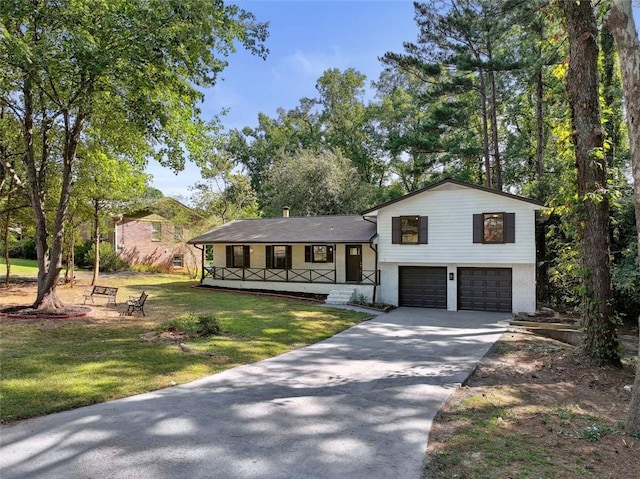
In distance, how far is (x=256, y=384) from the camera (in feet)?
22.6

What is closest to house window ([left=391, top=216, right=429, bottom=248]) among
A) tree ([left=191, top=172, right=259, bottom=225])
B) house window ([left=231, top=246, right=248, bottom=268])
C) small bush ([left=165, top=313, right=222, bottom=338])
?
house window ([left=231, top=246, right=248, bottom=268])

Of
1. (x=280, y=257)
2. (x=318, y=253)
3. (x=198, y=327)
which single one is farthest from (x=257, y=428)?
(x=280, y=257)

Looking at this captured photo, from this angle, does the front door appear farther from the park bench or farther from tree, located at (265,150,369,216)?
the park bench

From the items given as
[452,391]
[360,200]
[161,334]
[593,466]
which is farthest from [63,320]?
[360,200]

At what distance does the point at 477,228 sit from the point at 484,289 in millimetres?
2628

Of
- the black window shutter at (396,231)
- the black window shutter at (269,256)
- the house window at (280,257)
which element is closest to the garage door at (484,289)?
the black window shutter at (396,231)

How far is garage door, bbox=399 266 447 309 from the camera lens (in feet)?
57.0

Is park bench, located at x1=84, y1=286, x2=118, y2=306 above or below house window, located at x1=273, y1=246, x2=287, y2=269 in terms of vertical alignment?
below

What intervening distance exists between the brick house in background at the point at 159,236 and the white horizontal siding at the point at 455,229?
16.5 metres

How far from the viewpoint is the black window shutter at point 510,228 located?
1584cm

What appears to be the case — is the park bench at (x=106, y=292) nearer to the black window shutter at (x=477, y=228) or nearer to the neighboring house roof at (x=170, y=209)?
the neighboring house roof at (x=170, y=209)

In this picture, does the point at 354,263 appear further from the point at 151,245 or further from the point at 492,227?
the point at 151,245

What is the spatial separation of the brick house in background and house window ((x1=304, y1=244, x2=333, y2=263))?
36.1 ft

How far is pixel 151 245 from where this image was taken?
104ft
